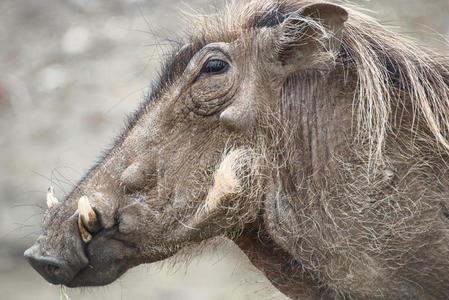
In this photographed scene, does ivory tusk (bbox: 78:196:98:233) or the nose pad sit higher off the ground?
ivory tusk (bbox: 78:196:98:233)

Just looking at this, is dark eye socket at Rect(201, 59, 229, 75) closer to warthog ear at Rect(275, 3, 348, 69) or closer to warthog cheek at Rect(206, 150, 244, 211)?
warthog ear at Rect(275, 3, 348, 69)

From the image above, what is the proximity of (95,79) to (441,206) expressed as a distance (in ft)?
23.0

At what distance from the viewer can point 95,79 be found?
9203mm

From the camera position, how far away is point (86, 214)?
9.68ft

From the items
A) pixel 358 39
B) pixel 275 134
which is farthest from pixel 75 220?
pixel 358 39

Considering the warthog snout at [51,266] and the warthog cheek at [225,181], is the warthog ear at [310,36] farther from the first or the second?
the warthog snout at [51,266]

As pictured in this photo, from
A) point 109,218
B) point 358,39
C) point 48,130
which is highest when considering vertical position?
point 358,39

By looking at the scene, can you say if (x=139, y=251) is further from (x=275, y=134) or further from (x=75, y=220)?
(x=275, y=134)

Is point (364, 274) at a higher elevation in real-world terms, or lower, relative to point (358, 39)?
lower

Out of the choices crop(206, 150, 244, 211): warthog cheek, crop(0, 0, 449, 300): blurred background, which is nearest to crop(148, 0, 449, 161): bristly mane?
crop(206, 150, 244, 211): warthog cheek

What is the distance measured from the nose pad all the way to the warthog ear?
1335 mm

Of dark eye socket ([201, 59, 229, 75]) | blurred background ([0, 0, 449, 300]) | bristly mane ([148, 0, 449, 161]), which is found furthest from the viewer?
blurred background ([0, 0, 449, 300])

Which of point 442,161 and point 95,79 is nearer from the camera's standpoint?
point 442,161

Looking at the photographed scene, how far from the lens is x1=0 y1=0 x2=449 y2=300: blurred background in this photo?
7887 mm
